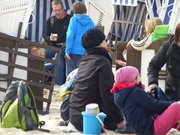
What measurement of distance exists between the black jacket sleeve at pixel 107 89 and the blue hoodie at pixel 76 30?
294 cm

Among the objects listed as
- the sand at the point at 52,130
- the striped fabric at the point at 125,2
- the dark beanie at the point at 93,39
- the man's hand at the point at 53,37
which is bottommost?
the sand at the point at 52,130

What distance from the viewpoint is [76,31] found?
28.7ft

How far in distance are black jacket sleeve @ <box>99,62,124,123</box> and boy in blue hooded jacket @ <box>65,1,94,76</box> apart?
2.90m

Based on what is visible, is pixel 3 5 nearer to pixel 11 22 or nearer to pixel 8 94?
pixel 11 22

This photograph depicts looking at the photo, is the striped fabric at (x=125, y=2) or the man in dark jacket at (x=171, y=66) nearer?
the man in dark jacket at (x=171, y=66)

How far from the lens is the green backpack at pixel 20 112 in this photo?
6.15 m

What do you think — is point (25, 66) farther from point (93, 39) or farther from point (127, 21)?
point (127, 21)

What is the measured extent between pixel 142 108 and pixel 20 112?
1.53 m

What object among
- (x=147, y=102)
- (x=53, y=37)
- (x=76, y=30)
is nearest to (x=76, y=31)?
(x=76, y=30)

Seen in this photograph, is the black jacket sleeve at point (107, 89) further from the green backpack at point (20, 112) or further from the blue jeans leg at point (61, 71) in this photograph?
the blue jeans leg at point (61, 71)

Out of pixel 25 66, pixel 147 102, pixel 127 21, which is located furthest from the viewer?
pixel 127 21

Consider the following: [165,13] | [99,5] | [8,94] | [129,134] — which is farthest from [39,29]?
[129,134]

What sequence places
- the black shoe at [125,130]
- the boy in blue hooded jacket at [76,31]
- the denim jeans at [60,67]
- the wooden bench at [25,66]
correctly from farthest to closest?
the denim jeans at [60,67]
the boy in blue hooded jacket at [76,31]
the wooden bench at [25,66]
the black shoe at [125,130]

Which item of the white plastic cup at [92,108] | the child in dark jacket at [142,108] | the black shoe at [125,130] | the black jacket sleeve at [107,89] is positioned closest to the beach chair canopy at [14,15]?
the black jacket sleeve at [107,89]
